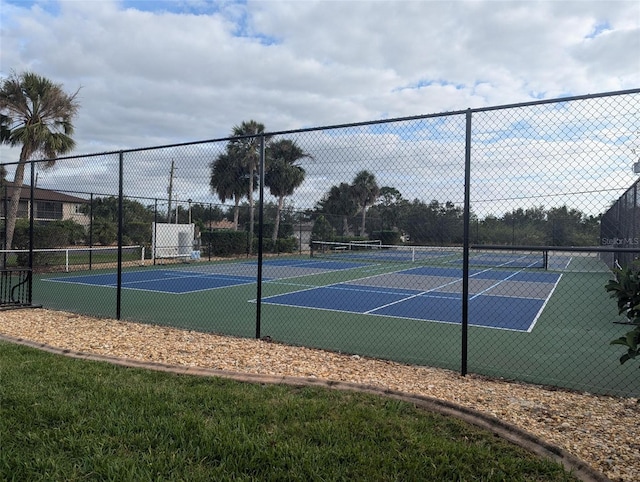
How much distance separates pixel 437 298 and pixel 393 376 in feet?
24.0

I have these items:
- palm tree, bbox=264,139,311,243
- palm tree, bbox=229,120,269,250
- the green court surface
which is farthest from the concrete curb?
palm tree, bbox=229,120,269,250

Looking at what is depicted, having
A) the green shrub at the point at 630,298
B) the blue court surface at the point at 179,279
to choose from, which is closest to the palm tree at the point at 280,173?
the blue court surface at the point at 179,279

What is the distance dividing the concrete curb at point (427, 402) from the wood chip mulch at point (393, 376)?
0.16 m

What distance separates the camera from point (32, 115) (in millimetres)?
17109

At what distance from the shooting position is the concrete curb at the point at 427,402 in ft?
10.1

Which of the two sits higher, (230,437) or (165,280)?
(230,437)

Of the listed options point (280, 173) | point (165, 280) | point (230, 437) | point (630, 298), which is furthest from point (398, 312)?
point (165, 280)

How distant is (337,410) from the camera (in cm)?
384

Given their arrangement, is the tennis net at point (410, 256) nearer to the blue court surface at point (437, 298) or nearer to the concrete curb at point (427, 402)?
the blue court surface at point (437, 298)

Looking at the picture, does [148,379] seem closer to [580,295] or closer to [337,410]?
[337,410]

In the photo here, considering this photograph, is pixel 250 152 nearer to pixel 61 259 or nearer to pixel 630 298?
pixel 61 259

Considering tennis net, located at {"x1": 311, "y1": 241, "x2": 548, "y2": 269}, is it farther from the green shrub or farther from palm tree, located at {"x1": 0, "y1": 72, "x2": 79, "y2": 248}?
the green shrub

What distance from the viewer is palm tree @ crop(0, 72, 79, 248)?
16.7m

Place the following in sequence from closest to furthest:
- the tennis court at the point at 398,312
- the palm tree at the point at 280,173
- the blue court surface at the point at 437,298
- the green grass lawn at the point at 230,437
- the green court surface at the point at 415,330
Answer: the green grass lawn at the point at 230,437
the green court surface at the point at 415,330
the tennis court at the point at 398,312
the blue court surface at the point at 437,298
the palm tree at the point at 280,173
